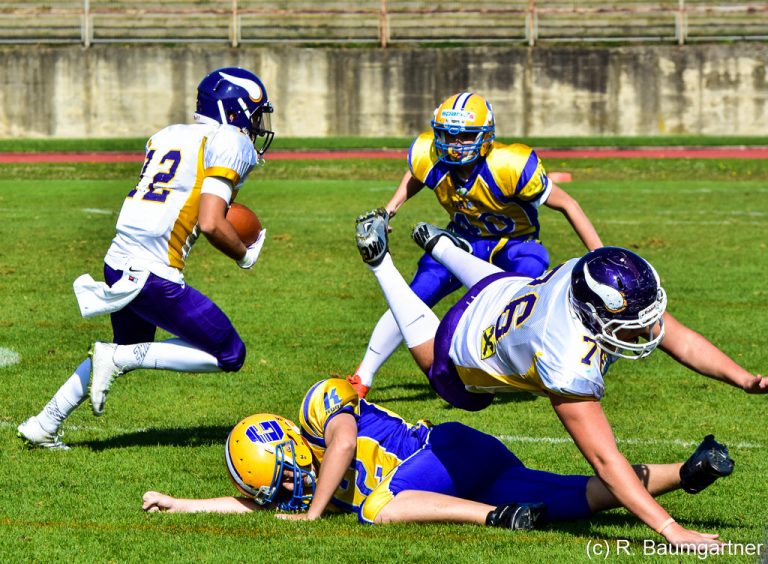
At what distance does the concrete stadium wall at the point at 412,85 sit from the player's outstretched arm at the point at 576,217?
19.0 meters

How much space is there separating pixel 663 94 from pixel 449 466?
22.1 meters

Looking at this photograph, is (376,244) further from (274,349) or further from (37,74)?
(37,74)

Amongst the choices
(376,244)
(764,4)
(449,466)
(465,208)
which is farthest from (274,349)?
(764,4)

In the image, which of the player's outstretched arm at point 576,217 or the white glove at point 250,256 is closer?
the white glove at point 250,256

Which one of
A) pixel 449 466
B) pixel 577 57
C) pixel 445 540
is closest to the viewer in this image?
pixel 445 540

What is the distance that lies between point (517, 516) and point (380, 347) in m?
2.45

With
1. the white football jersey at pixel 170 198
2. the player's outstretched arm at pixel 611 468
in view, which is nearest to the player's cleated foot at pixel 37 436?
the white football jersey at pixel 170 198

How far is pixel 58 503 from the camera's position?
5.34m

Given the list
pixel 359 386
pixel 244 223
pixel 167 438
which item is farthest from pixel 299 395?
pixel 244 223

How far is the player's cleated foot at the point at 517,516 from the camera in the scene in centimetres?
489

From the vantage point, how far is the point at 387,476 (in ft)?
17.3

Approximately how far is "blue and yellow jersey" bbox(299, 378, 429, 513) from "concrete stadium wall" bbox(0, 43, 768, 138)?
20.9 metres

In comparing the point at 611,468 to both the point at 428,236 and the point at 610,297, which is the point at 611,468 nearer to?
the point at 610,297

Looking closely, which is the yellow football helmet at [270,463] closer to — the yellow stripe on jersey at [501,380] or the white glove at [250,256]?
the yellow stripe on jersey at [501,380]
